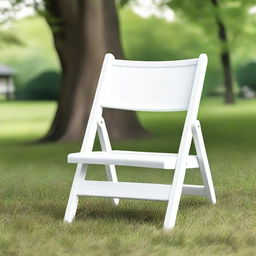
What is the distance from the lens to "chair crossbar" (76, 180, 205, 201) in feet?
19.2

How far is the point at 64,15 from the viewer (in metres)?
16.6

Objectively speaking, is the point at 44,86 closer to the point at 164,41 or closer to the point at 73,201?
the point at 164,41

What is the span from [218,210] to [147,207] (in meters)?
0.65

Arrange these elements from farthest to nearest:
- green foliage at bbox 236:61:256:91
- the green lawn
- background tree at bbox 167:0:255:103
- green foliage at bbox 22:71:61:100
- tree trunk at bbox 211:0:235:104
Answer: green foliage at bbox 22:71:61:100, green foliage at bbox 236:61:256:91, tree trunk at bbox 211:0:235:104, background tree at bbox 167:0:255:103, the green lawn

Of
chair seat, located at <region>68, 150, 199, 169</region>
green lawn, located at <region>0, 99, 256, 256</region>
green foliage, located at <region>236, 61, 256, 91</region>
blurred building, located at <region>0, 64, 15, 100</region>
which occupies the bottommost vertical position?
blurred building, located at <region>0, 64, 15, 100</region>

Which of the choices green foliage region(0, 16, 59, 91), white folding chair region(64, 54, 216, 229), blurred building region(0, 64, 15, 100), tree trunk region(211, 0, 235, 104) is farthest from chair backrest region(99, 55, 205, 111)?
blurred building region(0, 64, 15, 100)

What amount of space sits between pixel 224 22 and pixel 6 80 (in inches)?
929

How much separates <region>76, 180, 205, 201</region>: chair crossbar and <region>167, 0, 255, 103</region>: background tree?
21.2m

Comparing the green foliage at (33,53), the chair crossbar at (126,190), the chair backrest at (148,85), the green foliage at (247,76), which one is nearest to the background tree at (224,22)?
the green foliage at (247,76)

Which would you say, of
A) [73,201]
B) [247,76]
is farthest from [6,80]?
[73,201]

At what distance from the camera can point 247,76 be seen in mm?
41250

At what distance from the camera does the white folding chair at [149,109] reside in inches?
230

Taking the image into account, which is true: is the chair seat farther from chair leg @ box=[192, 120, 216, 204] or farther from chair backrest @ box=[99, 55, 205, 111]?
chair backrest @ box=[99, 55, 205, 111]

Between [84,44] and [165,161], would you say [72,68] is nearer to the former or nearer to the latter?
[84,44]
